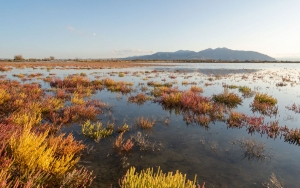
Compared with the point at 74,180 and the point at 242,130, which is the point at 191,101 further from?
the point at 74,180

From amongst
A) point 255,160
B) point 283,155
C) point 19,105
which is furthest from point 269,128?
point 19,105

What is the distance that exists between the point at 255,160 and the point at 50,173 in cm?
540

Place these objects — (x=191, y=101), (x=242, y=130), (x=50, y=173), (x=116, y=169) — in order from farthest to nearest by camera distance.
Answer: (x=191, y=101) → (x=242, y=130) → (x=116, y=169) → (x=50, y=173)

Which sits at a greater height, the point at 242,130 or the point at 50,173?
the point at 50,173

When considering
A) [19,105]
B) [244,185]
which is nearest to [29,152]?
[244,185]

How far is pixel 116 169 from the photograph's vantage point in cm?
461

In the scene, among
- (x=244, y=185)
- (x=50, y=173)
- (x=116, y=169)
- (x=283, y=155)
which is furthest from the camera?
(x=283, y=155)

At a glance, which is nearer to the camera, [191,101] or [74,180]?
[74,180]

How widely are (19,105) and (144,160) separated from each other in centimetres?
726

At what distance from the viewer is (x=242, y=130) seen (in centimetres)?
764

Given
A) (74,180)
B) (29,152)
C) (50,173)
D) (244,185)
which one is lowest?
(244,185)

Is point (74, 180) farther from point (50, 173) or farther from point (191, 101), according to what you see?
point (191, 101)

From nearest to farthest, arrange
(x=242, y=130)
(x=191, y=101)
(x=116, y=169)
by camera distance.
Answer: (x=116, y=169) < (x=242, y=130) < (x=191, y=101)

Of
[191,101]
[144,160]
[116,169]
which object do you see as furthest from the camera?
[191,101]
